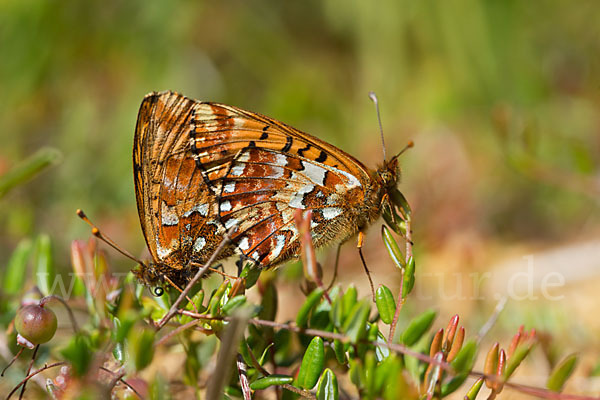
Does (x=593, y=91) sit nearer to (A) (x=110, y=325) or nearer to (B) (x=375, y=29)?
(B) (x=375, y=29)

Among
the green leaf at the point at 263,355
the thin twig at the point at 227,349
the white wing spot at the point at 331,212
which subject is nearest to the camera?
the thin twig at the point at 227,349

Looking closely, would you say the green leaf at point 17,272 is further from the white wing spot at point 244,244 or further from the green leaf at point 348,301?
the green leaf at point 348,301

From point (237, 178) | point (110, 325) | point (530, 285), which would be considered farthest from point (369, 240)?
point (110, 325)

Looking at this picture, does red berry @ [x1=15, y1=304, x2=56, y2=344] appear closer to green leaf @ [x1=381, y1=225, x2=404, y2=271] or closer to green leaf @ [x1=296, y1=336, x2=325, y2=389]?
green leaf @ [x1=296, y1=336, x2=325, y2=389]

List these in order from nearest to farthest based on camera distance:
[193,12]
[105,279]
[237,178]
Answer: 1. [105,279]
2. [237,178]
3. [193,12]

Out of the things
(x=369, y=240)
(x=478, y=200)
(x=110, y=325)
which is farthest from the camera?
(x=478, y=200)

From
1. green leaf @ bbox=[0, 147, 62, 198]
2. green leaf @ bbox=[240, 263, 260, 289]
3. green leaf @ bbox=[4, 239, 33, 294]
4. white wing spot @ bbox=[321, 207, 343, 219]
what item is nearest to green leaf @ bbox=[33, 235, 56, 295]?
green leaf @ bbox=[4, 239, 33, 294]

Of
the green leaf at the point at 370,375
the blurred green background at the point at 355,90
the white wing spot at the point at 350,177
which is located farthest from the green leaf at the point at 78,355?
the blurred green background at the point at 355,90
